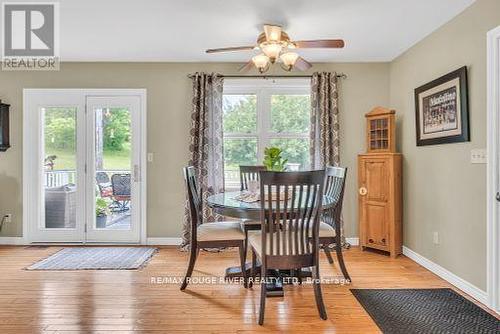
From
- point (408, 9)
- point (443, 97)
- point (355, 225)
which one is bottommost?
point (355, 225)

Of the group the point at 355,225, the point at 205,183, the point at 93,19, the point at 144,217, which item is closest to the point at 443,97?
the point at 355,225

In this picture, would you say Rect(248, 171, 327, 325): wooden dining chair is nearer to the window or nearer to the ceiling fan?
the ceiling fan

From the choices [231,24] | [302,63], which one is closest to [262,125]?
[302,63]

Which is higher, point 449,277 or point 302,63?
point 302,63

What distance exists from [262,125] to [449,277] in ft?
8.84

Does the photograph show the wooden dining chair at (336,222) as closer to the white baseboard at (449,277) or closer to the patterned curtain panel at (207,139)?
the white baseboard at (449,277)

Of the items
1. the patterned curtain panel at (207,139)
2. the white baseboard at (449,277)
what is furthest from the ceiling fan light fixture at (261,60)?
the white baseboard at (449,277)

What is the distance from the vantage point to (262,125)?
15.1 ft

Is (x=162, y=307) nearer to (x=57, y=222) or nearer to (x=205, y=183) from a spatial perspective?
(x=205, y=183)

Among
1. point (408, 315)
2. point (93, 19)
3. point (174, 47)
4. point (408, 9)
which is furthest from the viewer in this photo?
point (174, 47)

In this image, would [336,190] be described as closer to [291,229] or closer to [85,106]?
[291,229]

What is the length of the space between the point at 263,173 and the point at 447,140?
6.33 ft

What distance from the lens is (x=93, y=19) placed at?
3186mm

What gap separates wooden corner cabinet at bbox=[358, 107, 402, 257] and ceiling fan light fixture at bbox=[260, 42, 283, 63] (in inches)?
71.5
